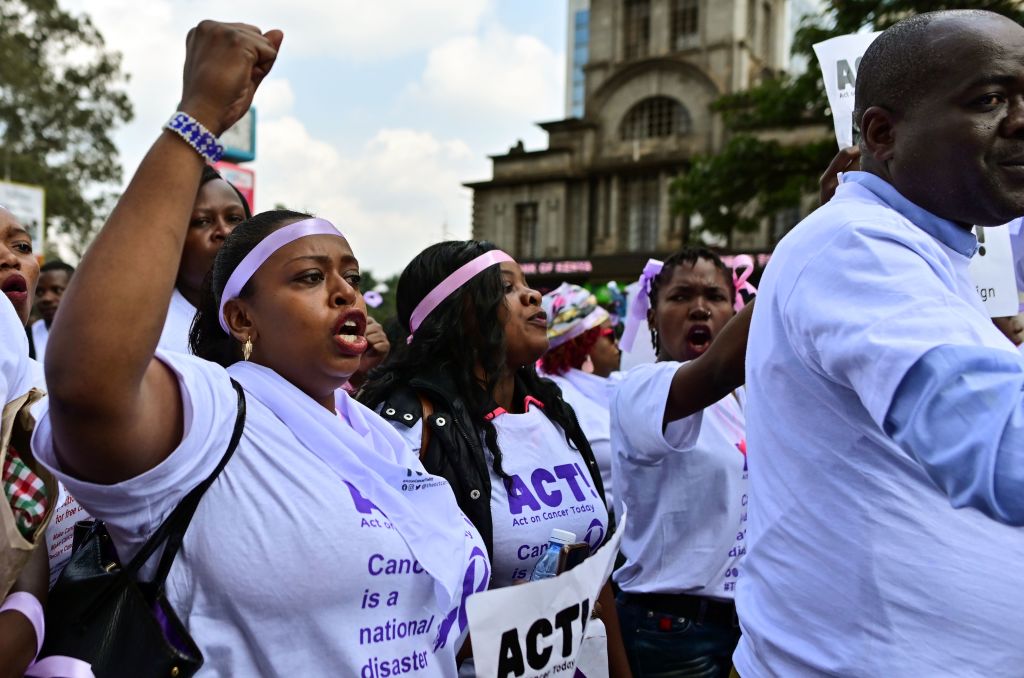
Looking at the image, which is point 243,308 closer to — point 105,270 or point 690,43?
point 105,270

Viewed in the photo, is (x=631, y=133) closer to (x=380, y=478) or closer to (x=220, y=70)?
(x=380, y=478)

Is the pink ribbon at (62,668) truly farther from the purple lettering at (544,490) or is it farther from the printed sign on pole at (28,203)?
the printed sign on pole at (28,203)

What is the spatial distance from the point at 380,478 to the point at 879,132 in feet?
4.13

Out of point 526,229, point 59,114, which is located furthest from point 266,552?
point 526,229

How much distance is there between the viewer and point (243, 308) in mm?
2271

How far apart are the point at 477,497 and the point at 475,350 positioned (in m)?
0.66

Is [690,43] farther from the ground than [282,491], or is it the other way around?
[690,43]

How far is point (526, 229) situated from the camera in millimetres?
41469

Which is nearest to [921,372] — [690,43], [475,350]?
[475,350]

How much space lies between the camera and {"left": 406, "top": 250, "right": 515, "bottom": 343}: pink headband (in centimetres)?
345

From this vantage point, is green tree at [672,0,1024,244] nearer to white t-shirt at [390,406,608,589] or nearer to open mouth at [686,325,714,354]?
open mouth at [686,325,714,354]

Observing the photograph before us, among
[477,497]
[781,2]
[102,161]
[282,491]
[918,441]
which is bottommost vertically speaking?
[477,497]

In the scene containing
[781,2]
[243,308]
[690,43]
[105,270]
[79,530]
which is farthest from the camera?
[781,2]

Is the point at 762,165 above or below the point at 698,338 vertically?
above
